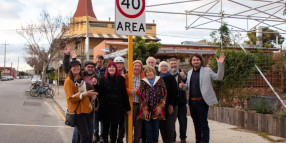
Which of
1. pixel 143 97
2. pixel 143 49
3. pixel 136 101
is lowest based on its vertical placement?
pixel 136 101

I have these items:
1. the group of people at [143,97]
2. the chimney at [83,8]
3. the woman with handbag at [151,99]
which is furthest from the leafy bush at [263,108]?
the chimney at [83,8]

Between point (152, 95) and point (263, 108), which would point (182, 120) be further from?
point (263, 108)

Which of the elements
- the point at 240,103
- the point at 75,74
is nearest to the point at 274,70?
the point at 240,103

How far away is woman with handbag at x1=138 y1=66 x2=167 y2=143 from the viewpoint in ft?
17.1

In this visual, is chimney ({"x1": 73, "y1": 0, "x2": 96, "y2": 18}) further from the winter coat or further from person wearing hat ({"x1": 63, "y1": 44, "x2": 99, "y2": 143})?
the winter coat

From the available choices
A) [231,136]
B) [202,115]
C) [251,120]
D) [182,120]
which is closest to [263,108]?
[251,120]

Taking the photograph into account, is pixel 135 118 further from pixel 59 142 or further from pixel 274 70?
pixel 274 70

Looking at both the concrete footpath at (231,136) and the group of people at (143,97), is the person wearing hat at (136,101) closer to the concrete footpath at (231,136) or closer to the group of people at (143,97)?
the group of people at (143,97)

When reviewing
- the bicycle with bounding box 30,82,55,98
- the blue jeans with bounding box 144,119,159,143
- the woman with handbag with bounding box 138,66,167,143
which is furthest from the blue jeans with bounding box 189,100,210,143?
the bicycle with bounding box 30,82,55,98

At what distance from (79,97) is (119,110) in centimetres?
93

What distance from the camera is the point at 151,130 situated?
5.34 m

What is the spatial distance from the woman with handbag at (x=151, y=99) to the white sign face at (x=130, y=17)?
1141mm

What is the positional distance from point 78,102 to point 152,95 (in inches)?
54.6

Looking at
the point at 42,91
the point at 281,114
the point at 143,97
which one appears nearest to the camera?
the point at 143,97
